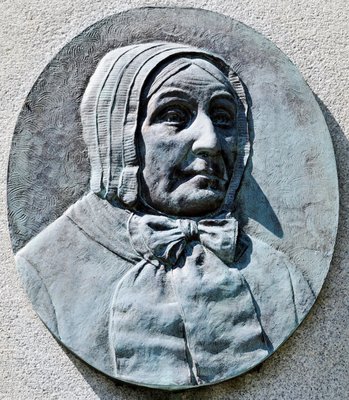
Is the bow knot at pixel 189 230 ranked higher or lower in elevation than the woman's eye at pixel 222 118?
lower

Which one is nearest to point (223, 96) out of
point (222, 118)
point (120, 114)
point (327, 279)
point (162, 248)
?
point (222, 118)

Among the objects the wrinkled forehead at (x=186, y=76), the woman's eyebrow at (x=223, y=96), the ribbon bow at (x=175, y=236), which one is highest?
the wrinkled forehead at (x=186, y=76)

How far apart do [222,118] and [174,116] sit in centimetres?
25

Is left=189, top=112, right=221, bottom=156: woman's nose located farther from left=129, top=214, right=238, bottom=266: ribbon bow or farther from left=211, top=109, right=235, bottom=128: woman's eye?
left=129, top=214, right=238, bottom=266: ribbon bow

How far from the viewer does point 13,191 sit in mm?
4789

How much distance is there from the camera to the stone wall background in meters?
4.71

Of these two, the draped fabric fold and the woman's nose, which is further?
the woman's nose

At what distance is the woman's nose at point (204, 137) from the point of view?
4777 millimetres

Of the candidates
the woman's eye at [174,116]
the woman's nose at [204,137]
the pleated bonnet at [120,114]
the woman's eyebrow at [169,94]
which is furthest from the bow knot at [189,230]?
the woman's eyebrow at [169,94]

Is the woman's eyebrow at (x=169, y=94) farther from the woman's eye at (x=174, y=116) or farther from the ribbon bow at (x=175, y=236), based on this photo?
the ribbon bow at (x=175, y=236)

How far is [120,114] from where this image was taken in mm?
4801

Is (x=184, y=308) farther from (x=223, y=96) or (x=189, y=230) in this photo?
(x=223, y=96)

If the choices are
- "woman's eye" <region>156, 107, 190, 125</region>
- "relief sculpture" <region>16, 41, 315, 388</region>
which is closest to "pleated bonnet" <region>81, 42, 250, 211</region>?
"relief sculpture" <region>16, 41, 315, 388</region>

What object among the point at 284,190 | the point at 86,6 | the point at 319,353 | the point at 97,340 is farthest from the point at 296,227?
the point at 86,6
